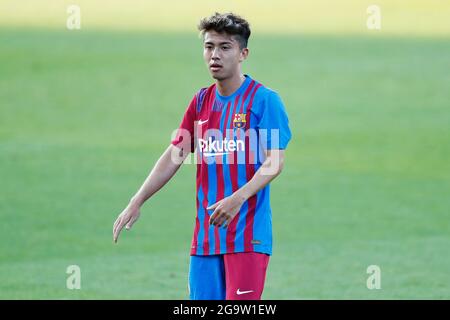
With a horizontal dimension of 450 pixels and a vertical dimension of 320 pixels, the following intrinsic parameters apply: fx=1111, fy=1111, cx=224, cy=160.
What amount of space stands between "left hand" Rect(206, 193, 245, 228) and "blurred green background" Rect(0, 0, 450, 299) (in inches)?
153

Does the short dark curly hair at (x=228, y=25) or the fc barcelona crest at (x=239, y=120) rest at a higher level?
the short dark curly hair at (x=228, y=25)

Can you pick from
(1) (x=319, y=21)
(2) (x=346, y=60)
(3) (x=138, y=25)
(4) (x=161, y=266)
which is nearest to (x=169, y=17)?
(3) (x=138, y=25)

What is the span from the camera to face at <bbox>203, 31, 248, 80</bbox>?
643 centimetres

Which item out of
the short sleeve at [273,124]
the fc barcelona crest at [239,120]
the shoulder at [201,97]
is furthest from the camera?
the shoulder at [201,97]

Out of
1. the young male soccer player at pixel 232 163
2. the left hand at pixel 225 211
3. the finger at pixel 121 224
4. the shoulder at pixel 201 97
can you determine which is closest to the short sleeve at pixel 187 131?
the shoulder at pixel 201 97

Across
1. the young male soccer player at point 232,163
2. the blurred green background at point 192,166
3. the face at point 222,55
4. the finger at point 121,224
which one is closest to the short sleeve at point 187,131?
the young male soccer player at point 232,163

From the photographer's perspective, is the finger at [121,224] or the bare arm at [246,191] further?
the finger at [121,224]

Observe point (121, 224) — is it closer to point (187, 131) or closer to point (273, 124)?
point (187, 131)

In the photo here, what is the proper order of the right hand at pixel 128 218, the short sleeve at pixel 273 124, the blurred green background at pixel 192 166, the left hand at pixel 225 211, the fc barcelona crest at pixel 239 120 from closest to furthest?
the left hand at pixel 225 211, the short sleeve at pixel 273 124, the fc barcelona crest at pixel 239 120, the right hand at pixel 128 218, the blurred green background at pixel 192 166

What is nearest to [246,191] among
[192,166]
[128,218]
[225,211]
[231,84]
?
[225,211]

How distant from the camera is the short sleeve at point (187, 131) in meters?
6.69

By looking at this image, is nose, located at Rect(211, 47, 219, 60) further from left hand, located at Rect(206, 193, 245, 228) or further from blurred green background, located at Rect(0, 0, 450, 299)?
blurred green background, located at Rect(0, 0, 450, 299)

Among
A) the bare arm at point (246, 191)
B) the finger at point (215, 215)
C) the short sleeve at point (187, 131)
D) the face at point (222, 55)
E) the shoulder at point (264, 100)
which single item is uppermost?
the face at point (222, 55)

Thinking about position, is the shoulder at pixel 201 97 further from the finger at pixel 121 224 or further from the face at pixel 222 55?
the finger at pixel 121 224
